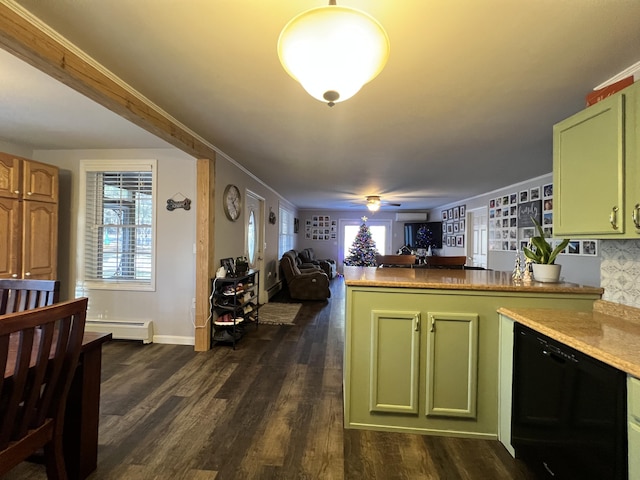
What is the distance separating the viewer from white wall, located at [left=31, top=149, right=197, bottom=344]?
3.40 meters

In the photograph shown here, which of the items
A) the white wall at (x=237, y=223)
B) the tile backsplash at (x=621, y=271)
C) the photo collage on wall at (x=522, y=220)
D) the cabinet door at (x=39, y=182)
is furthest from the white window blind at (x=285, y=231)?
the tile backsplash at (x=621, y=271)

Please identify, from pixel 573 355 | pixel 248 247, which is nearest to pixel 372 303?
pixel 573 355

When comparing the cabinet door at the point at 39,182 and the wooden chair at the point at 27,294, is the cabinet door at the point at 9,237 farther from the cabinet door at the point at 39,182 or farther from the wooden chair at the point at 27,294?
the wooden chair at the point at 27,294

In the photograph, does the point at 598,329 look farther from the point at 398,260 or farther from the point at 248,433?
the point at 398,260

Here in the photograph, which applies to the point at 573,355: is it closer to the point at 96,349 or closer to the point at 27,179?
the point at 96,349

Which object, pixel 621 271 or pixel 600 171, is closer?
pixel 600 171

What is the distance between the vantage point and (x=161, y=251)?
3441 mm

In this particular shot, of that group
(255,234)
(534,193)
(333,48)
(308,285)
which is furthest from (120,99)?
(534,193)

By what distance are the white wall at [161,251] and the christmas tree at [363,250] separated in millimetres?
5884

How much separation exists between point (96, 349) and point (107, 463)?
652mm

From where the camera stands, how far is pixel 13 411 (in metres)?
1.07

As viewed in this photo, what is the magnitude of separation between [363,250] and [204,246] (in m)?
6.14

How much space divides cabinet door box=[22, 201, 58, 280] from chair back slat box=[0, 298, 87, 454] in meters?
2.08

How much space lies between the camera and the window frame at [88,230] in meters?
3.44
